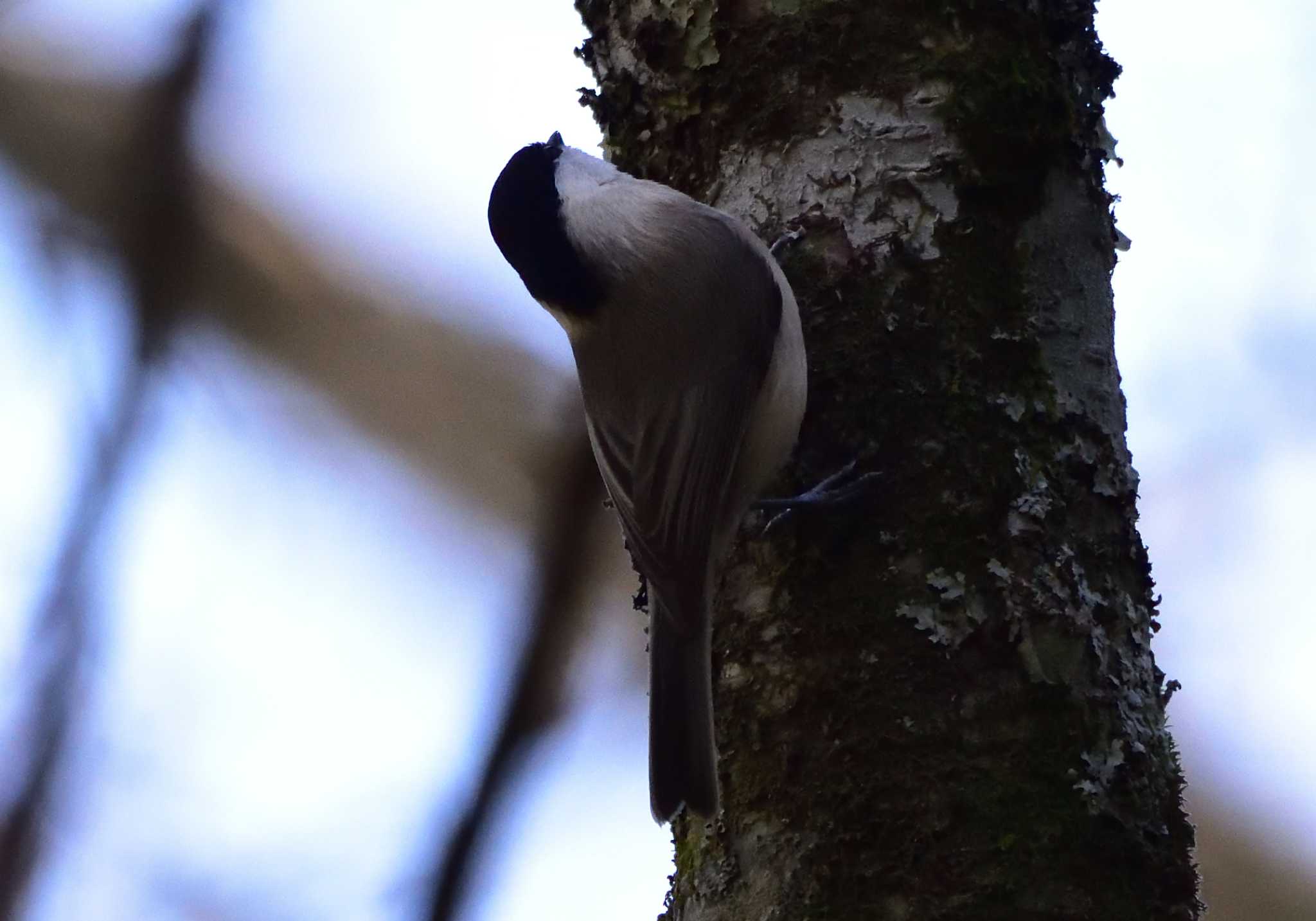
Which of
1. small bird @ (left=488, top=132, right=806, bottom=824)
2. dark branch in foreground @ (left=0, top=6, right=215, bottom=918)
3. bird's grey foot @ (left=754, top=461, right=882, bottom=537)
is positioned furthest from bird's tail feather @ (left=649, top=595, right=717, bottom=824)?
dark branch in foreground @ (left=0, top=6, right=215, bottom=918)

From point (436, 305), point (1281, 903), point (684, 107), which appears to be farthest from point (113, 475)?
point (1281, 903)

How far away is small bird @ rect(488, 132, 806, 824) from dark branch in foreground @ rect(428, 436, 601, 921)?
0.44 metres

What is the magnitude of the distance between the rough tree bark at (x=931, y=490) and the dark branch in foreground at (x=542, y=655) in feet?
2.06

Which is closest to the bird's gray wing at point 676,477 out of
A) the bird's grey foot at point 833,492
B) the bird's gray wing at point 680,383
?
the bird's gray wing at point 680,383

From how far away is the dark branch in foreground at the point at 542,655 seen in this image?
2.11 m

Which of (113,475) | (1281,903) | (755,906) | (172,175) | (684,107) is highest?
(172,175)

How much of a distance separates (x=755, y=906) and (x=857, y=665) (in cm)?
27

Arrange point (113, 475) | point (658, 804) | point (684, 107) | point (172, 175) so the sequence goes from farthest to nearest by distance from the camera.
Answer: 1. point (172, 175)
2. point (113, 475)
3. point (684, 107)
4. point (658, 804)

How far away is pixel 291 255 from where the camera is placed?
2.90 meters

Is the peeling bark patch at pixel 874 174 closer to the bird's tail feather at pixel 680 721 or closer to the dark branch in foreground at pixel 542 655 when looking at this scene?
the bird's tail feather at pixel 680 721

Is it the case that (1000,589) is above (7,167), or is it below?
below

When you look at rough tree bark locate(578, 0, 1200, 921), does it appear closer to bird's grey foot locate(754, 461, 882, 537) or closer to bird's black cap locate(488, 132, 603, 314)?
bird's grey foot locate(754, 461, 882, 537)

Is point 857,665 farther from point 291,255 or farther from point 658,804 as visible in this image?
point 291,255

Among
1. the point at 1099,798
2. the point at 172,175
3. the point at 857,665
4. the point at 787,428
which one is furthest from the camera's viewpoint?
the point at 172,175
